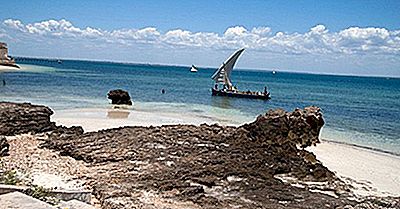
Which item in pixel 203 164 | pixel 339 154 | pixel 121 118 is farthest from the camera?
pixel 121 118

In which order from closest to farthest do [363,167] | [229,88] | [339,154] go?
[363,167] < [339,154] < [229,88]

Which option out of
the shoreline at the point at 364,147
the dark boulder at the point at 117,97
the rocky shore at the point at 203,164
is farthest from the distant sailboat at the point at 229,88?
the rocky shore at the point at 203,164

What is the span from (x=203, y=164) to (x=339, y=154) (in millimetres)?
9312

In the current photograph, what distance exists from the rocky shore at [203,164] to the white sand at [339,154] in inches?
52.4

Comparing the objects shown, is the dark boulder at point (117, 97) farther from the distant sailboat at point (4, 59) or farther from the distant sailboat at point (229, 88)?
the distant sailboat at point (4, 59)

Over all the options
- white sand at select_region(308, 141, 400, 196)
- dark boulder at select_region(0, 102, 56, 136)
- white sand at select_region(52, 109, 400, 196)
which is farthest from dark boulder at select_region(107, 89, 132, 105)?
dark boulder at select_region(0, 102, 56, 136)

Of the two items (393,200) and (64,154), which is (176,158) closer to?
(64,154)

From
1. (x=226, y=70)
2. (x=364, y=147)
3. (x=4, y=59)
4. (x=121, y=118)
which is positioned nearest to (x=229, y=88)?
(x=226, y=70)

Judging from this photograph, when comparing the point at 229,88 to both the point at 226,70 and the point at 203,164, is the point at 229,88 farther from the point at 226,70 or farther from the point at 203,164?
the point at 203,164

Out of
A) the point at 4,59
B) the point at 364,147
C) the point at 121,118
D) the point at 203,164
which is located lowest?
the point at 4,59

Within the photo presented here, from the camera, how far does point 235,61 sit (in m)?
55.2

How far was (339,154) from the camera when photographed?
19.9m

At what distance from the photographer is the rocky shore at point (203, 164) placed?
34.1 feet

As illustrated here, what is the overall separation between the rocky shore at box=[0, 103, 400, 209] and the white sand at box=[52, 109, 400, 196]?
4.37 ft
